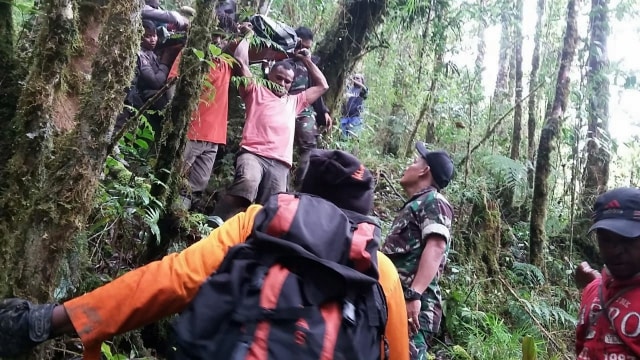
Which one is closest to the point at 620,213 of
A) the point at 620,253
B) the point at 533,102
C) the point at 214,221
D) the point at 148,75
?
the point at 620,253

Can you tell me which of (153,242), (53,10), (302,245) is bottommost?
(153,242)

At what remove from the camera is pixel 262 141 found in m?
5.96

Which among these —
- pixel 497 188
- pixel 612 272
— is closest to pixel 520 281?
pixel 497 188

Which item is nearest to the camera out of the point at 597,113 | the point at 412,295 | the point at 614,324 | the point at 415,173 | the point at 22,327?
the point at 22,327

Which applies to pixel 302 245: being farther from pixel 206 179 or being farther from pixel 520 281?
pixel 520 281

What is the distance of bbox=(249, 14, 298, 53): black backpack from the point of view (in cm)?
608

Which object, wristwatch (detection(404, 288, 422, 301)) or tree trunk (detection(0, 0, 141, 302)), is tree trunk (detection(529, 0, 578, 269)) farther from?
tree trunk (detection(0, 0, 141, 302))

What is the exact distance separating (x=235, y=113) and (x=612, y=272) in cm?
531

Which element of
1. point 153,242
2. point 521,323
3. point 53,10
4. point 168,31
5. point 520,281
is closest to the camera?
point 53,10

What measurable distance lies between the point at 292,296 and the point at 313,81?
5.17m

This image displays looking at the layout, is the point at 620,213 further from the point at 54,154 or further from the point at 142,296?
the point at 54,154

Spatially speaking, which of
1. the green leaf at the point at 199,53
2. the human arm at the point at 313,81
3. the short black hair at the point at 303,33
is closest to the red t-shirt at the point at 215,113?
the human arm at the point at 313,81

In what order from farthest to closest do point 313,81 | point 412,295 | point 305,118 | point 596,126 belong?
point 596,126, point 305,118, point 313,81, point 412,295

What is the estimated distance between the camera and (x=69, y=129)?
2.91 metres
